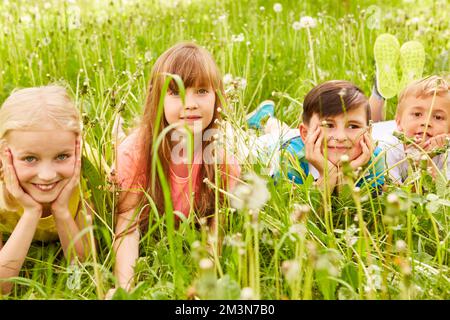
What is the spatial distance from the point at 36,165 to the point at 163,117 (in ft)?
1.62

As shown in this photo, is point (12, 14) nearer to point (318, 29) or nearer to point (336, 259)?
point (318, 29)

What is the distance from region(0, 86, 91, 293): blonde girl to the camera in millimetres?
1741

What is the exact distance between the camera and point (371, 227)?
1995mm

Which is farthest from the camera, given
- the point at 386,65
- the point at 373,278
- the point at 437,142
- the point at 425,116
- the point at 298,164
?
the point at 386,65

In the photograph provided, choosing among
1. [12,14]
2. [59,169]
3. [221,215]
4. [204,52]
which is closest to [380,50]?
[204,52]

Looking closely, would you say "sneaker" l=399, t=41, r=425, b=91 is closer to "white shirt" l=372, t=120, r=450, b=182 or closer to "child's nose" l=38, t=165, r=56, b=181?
"white shirt" l=372, t=120, r=450, b=182

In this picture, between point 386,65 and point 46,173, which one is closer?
point 46,173

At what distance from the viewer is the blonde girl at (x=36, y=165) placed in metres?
1.74

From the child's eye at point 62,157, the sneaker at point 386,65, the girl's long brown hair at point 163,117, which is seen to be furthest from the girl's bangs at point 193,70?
the sneaker at point 386,65

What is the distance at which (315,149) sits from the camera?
2.09 metres

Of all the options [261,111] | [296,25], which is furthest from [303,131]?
[296,25]

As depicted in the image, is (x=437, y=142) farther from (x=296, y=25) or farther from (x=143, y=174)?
(x=296, y=25)
